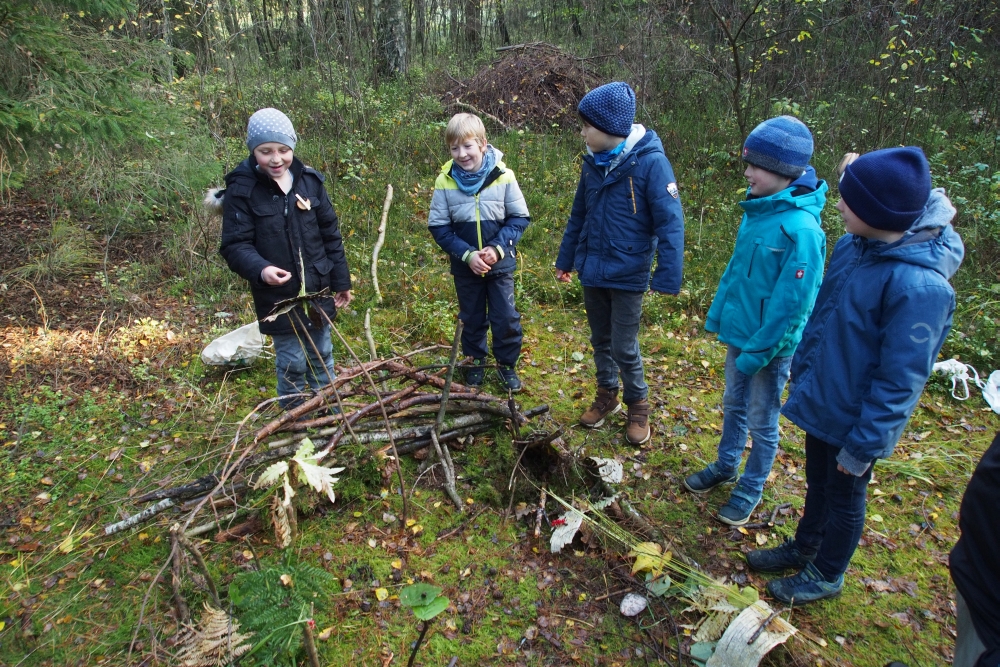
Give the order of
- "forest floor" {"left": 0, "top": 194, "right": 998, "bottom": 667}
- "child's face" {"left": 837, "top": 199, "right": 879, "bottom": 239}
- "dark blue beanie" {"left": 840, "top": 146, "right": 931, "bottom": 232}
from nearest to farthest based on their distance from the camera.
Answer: "dark blue beanie" {"left": 840, "top": 146, "right": 931, "bottom": 232} → "child's face" {"left": 837, "top": 199, "right": 879, "bottom": 239} → "forest floor" {"left": 0, "top": 194, "right": 998, "bottom": 667}

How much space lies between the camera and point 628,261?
3322mm

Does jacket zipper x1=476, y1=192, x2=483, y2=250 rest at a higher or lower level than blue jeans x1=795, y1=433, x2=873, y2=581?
higher

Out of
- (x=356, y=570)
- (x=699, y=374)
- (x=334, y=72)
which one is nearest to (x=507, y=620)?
(x=356, y=570)

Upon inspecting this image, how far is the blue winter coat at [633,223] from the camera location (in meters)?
3.20

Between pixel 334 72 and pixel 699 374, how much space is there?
7465mm

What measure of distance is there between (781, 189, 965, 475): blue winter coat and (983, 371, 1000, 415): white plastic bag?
3.03 metres

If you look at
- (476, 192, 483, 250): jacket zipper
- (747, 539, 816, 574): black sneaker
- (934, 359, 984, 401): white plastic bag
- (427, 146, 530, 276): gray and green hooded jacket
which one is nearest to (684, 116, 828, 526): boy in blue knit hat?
(747, 539, 816, 574): black sneaker

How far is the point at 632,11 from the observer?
10141 mm

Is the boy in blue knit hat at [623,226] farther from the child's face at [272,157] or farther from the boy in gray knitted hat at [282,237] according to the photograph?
the child's face at [272,157]

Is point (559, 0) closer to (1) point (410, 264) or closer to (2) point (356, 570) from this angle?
(1) point (410, 264)

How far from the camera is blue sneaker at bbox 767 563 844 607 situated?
2.64m

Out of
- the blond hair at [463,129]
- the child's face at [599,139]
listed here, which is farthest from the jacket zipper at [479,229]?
the child's face at [599,139]

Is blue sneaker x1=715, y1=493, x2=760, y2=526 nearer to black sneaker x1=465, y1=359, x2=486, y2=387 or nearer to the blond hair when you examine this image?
black sneaker x1=465, y1=359, x2=486, y2=387

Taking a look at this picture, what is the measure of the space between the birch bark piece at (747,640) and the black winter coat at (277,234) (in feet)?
8.48
